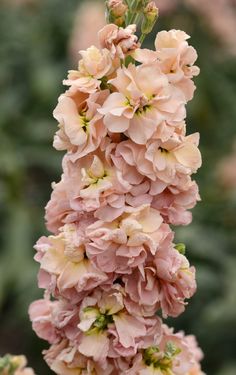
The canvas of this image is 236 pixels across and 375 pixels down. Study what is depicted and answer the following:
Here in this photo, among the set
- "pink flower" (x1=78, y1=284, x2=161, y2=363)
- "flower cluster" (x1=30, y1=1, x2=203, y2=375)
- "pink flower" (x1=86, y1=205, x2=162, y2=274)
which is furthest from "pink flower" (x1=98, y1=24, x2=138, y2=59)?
"pink flower" (x1=78, y1=284, x2=161, y2=363)

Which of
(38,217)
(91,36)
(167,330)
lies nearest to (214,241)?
(38,217)

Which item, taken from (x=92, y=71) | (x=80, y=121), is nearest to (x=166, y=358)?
(x=80, y=121)

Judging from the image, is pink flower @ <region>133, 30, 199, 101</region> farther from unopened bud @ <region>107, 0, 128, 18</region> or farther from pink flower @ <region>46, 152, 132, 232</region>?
pink flower @ <region>46, 152, 132, 232</region>

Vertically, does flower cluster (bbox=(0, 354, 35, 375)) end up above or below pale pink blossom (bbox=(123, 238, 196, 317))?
below

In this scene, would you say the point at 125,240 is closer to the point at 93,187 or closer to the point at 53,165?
the point at 93,187

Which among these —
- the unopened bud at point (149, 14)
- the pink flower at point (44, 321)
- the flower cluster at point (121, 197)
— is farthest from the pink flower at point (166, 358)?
the unopened bud at point (149, 14)

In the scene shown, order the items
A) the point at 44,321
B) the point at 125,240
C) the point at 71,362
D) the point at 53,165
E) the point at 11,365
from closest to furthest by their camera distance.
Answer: the point at 125,240, the point at 71,362, the point at 44,321, the point at 11,365, the point at 53,165

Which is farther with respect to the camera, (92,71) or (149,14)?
(149,14)
